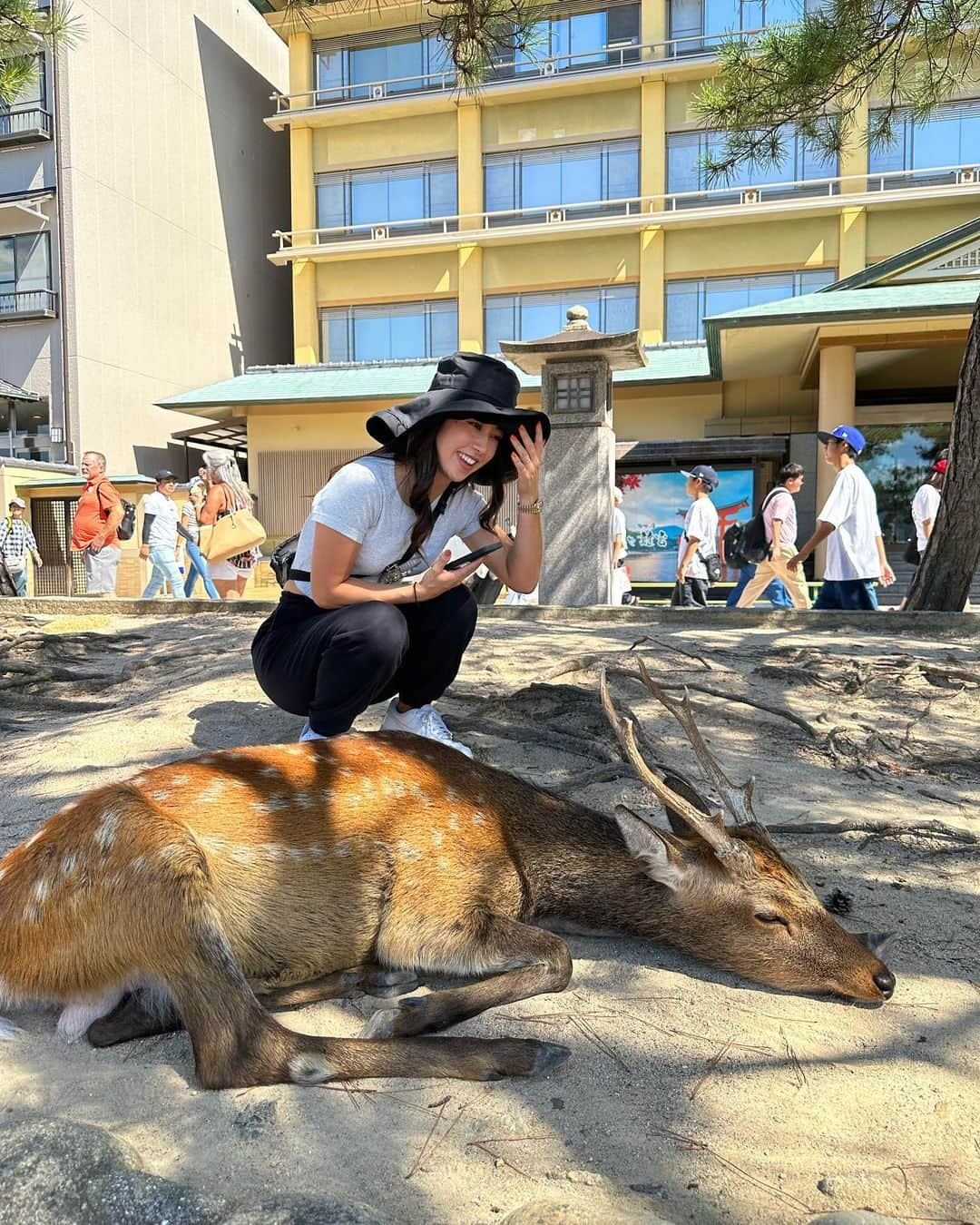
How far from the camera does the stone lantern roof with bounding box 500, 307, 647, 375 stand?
831cm

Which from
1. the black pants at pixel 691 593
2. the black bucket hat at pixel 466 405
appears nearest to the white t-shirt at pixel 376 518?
the black bucket hat at pixel 466 405

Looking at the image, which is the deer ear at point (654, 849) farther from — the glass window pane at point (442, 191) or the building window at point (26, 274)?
the building window at point (26, 274)

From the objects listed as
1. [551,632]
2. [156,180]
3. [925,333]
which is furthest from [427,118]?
[551,632]

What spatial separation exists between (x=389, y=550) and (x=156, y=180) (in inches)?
805

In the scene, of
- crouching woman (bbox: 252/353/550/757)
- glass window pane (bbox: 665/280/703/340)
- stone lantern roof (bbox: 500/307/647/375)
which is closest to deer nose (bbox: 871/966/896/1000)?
crouching woman (bbox: 252/353/550/757)

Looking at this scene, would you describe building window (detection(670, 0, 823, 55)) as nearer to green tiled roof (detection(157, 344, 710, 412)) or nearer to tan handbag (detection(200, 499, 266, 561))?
green tiled roof (detection(157, 344, 710, 412))

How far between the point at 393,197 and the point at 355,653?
1907 centimetres

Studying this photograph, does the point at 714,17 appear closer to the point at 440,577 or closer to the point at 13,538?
the point at 13,538

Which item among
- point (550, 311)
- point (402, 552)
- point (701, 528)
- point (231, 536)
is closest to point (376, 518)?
point (402, 552)

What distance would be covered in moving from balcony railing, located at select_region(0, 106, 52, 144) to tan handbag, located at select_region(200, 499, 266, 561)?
14031 mm

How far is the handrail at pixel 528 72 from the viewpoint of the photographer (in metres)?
18.0

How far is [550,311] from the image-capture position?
18.7 m

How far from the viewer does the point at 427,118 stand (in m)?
19.2

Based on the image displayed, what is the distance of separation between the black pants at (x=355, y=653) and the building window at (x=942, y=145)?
A: 17.6 metres
